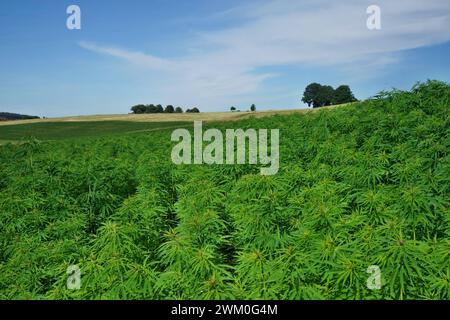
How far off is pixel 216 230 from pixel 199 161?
14.7 feet

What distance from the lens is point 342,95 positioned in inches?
3031

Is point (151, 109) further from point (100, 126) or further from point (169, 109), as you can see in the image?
point (100, 126)

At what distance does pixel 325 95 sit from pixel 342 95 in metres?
4.81

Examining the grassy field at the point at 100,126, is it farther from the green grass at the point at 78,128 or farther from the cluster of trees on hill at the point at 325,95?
the cluster of trees on hill at the point at 325,95

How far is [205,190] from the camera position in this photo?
644cm

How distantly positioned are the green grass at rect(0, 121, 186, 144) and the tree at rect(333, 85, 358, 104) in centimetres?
3545

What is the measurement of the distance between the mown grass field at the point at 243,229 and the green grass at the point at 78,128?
4422cm

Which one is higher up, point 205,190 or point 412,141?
point 412,141

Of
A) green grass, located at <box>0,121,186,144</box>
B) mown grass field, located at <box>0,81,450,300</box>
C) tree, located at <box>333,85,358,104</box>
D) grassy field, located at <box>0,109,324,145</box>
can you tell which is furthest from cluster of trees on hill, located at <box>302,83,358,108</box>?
mown grass field, located at <box>0,81,450,300</box>

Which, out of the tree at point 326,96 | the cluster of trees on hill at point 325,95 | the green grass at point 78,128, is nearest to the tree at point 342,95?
the cluster of trees on hill at point 325,95

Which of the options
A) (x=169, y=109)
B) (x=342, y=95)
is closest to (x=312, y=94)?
(x=342, y=95)

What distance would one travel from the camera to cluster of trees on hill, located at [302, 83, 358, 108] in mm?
76688
